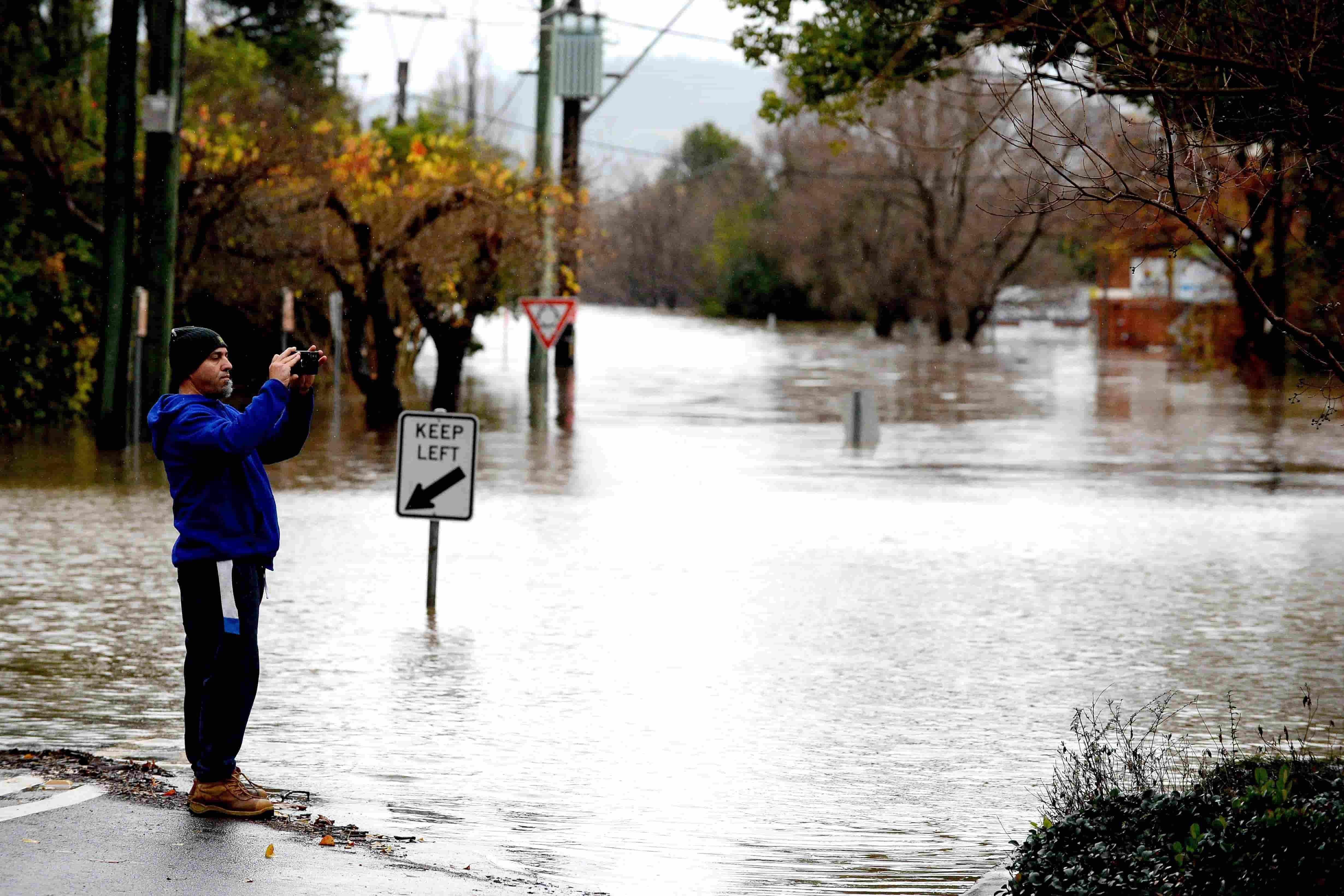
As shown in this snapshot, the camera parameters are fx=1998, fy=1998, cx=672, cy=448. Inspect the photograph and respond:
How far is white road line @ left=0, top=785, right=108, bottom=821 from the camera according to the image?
6402 millimetres

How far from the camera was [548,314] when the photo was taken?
89.3 feet

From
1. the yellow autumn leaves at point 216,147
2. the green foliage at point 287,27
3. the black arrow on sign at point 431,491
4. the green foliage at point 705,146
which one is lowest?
the black arrow on sign at point 431,491

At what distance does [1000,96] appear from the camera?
616 cm

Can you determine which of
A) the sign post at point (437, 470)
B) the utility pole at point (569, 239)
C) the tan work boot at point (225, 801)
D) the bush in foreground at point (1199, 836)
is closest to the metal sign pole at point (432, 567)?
the sign post at point (437, 470)

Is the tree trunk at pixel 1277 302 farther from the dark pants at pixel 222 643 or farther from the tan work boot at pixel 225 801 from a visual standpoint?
the tan work boot at pixel 225 801

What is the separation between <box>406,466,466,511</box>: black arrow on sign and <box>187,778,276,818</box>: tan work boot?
17.1 ft

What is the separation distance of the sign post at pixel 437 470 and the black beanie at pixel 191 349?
15.9ft

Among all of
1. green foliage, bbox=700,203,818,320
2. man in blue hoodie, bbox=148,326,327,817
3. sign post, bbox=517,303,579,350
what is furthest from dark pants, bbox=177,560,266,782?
green foliage, bbox=700,203,818,320

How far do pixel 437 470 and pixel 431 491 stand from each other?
0.13 meters

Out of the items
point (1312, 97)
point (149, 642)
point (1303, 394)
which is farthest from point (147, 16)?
point (1303, 394)

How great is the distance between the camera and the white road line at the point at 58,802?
252 inches

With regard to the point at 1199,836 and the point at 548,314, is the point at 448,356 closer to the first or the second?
the point at 548,314

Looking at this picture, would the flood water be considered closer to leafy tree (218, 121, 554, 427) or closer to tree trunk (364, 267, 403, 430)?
tree trunk (364, 267, 403, 430)

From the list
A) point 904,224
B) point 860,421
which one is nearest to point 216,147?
point 860,421
